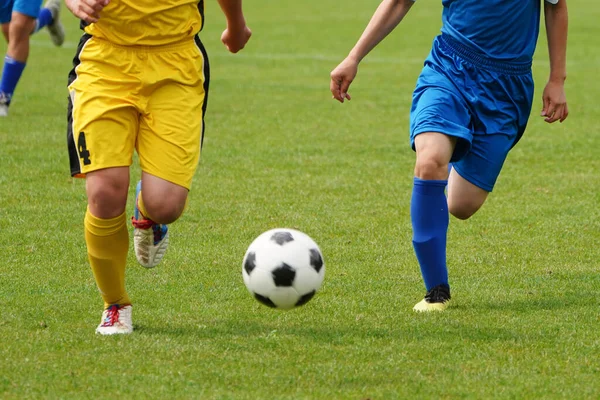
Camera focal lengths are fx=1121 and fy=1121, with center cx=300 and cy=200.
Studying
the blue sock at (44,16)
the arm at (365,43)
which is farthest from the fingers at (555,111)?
the blue sock at (44,16)

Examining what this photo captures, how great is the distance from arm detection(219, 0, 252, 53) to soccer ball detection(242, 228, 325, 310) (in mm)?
1121

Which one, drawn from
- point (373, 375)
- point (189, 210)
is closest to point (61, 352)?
point (373, 375)

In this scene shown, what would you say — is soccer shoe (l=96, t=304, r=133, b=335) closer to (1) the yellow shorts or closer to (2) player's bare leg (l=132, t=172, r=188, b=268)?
(2) player's bare leg (l=132, t=172, r=188, b=268)

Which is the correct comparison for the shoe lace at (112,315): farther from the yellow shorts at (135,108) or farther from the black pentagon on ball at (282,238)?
the black pentagon on ball at (282,238)

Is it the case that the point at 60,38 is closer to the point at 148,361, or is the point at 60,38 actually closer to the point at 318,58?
the point at 318,58

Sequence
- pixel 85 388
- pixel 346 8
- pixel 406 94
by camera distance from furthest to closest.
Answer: pixel 346 8 < pixel 406 94 < pixel 85 388

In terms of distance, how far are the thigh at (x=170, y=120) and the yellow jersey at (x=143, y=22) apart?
81mm

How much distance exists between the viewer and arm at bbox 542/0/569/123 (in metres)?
5.56

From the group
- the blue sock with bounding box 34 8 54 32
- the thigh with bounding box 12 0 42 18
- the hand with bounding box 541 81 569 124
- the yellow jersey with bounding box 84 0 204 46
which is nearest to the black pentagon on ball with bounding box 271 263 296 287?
the yellow jersey with bounding box 84 0 204 46

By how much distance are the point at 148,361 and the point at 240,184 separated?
13.8ft

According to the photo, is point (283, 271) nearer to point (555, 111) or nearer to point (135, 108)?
point (135, 108)

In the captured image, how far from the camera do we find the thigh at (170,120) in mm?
4988

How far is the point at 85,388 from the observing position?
4219mm

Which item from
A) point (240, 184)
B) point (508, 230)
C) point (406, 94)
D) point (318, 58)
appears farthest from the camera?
point (318, 58)
